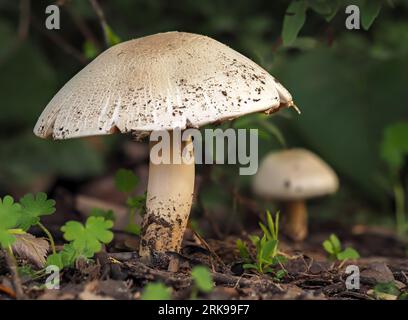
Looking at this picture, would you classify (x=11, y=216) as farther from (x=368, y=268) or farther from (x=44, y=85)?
(x=44, y=85)

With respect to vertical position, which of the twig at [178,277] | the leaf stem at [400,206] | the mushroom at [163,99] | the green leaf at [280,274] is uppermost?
the mushroom at [163,99]

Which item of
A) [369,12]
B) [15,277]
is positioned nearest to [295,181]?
[369,12]

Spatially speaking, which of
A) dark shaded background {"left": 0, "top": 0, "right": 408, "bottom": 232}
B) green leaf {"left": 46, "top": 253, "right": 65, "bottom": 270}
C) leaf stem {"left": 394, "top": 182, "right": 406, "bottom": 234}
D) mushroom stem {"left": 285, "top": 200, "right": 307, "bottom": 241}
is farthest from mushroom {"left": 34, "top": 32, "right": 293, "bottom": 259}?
leaf stem {"left": 394, "top": 182, "right": 406, "bottom": 234}

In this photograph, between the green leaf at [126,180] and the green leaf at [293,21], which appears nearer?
the green leaf at [293,21]

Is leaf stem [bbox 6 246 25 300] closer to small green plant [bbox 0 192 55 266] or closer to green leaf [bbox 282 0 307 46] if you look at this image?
small green plant [bbox 0 192 55 266]

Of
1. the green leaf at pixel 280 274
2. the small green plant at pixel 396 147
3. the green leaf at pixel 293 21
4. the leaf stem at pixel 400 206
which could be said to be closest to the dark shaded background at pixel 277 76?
the leaf stem at pixel 400 206

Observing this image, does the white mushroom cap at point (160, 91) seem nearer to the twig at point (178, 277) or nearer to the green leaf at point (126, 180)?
the twig at point (178, 277)

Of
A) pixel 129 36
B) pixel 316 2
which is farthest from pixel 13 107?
pixel 316 2

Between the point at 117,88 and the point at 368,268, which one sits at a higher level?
the point at 117,88
